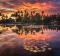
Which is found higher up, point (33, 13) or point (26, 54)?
point (33, 13)

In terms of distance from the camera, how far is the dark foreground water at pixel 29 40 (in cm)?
226

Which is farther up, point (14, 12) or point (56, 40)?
point (14, 12)

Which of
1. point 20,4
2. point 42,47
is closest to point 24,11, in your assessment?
point 20,4

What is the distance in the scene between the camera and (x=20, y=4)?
2.34 meters

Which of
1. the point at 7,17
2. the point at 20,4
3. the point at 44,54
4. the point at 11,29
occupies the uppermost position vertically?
the point at 20,4

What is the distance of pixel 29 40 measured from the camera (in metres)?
2.32

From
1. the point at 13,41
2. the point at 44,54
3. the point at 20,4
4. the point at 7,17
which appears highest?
the point at 20,4

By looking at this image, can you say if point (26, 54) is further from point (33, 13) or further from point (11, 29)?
point (33, 13)

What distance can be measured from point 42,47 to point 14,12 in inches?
22.4

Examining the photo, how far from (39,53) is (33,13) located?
0.52 m

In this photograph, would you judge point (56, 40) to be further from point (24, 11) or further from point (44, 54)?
point (24, 11)

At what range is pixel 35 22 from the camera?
2348 millimetres

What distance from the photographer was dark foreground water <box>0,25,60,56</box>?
7.43 ft

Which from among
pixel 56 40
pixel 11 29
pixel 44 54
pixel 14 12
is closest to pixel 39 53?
pixel 44 54
